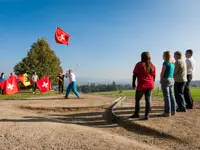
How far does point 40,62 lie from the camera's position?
49.0m

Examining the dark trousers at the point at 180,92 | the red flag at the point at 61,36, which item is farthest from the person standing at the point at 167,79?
the red flag at the point at 61,36

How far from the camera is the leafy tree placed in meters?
48.1

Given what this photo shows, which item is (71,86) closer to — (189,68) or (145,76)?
(189,68)

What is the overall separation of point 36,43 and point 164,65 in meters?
44.9

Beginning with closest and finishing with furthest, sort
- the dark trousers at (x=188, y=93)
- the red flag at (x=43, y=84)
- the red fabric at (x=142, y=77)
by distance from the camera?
1. the red fabric at (x=142, y=77)
2. the dark trousers at (x=188, y=93)
3. the red flag at (x=43, y=84)

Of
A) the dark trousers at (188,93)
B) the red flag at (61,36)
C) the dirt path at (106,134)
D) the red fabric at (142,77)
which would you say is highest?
the red flag at (61,36)

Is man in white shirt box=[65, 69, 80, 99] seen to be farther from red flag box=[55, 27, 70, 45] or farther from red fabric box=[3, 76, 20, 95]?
red flag box=[55, 27, 70, 45]

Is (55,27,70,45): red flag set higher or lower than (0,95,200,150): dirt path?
higher

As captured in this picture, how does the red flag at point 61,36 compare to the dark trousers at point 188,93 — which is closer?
the dark trousers at point 188,93

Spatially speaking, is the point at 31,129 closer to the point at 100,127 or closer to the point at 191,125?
the point at 100,127

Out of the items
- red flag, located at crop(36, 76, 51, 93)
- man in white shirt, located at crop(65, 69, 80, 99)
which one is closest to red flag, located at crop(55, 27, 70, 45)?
red flag, located at crop(36, 76, 51, 93)

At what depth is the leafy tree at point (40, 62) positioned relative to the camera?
4812 cm

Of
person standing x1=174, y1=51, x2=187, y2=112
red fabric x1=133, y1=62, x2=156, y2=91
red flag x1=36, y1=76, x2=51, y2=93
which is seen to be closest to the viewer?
red fabric x1=133, y1=62, x2=156, y2=91

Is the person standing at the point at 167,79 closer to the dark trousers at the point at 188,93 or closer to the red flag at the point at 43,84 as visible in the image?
the dark trousers at the point at 188,93
